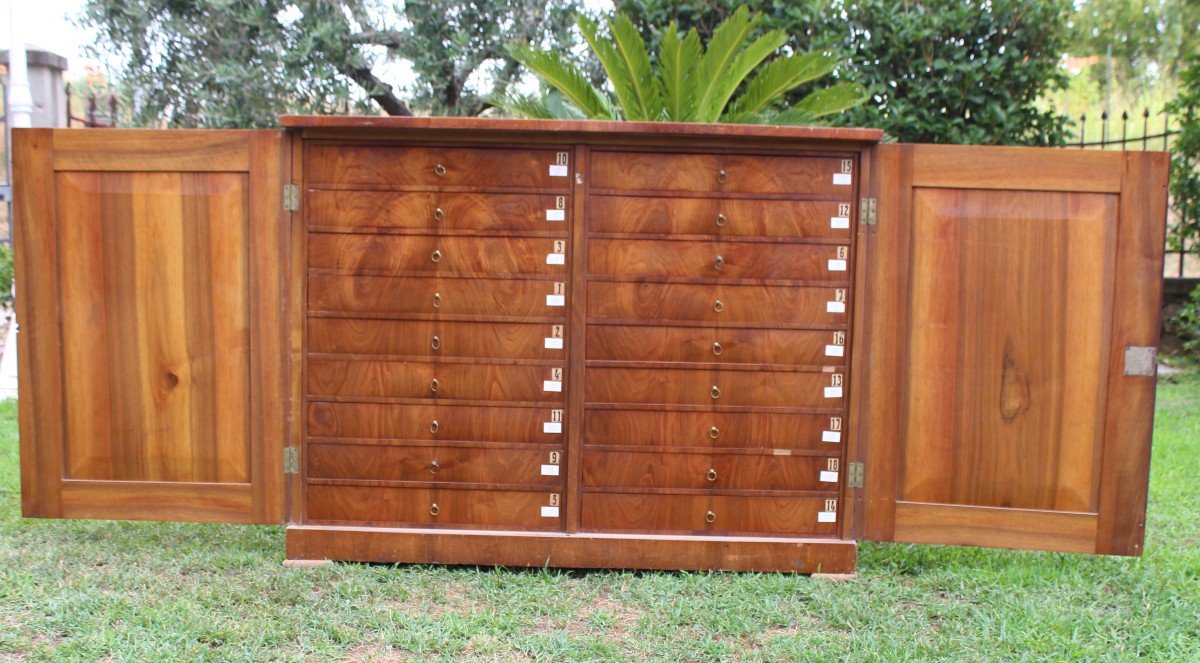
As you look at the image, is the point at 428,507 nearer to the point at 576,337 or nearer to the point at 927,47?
the point at 576,337

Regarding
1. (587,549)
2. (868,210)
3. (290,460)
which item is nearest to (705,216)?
(868,210)

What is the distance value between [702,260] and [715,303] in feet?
0.56

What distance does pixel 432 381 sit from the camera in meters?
3.70

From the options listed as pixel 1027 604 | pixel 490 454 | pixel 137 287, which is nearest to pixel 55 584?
pixel 137 287

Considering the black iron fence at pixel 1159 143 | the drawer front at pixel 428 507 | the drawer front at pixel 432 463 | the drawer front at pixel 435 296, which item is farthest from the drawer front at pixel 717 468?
the black iron fence at pixel 1159 143

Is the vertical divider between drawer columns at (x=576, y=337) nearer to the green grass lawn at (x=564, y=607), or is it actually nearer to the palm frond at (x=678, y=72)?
the green grass lawn at (x=564, y=607)

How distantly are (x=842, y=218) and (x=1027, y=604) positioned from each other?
1532 millimetres

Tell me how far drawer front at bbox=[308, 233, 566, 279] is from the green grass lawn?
1.16 meters

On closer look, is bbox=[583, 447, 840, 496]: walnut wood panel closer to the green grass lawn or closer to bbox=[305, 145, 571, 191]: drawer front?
the green grass lawn

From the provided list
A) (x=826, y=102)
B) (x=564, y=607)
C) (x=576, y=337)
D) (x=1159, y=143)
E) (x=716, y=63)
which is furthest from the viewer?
(x=1159, y=143)

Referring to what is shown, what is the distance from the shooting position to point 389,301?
367 cm

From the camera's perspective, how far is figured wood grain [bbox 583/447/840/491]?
12.2ft

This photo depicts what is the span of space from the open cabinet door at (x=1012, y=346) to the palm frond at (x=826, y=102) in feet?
6.05

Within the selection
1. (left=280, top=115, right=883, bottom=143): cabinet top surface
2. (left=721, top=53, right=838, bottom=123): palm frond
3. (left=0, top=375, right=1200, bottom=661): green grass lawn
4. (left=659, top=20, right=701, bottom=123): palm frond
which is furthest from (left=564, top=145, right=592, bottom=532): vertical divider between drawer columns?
(left=721, top=53, right=838, bottom=123): palm frond
